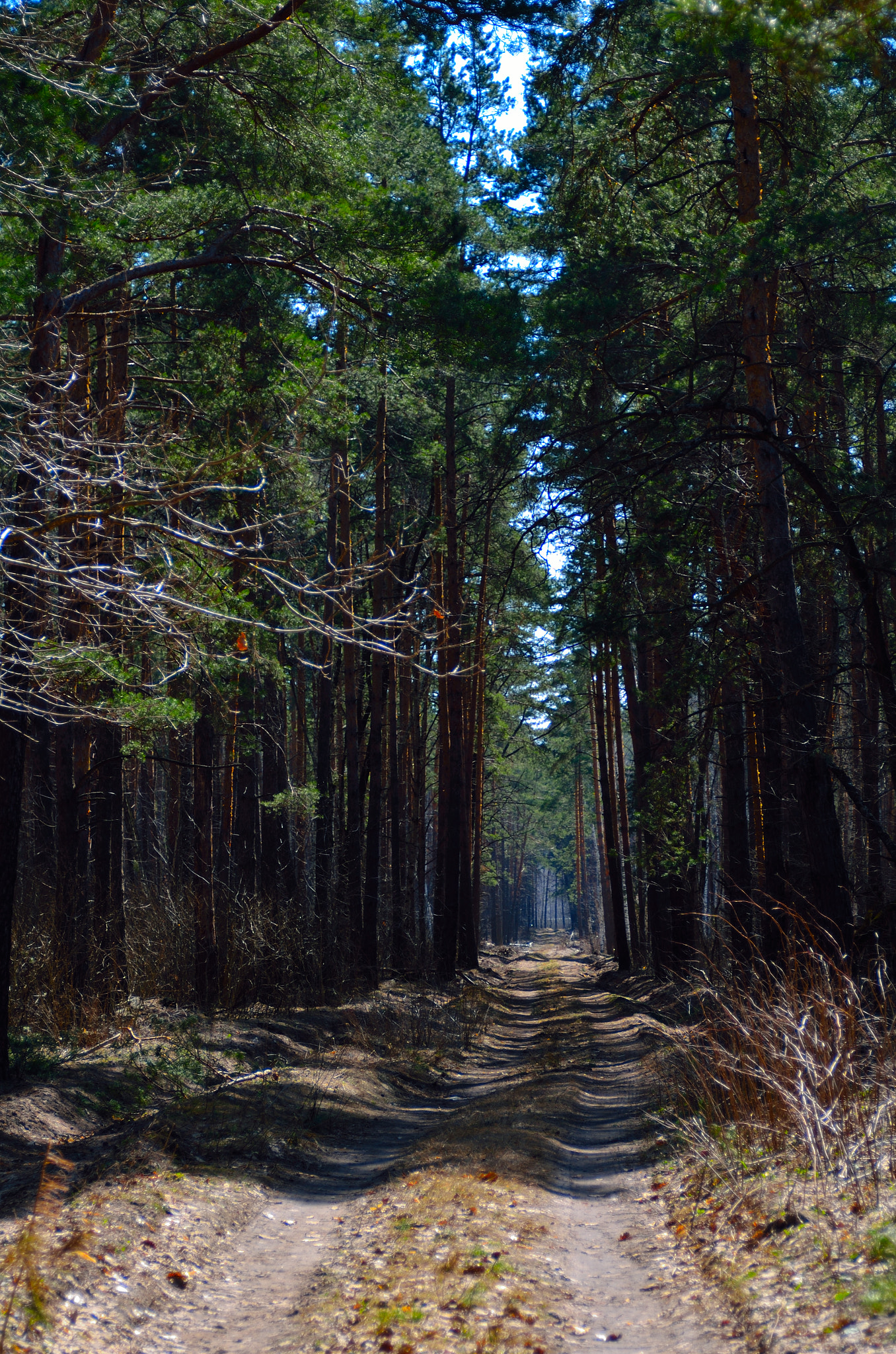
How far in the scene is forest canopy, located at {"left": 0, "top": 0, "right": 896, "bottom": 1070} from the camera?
6934 mm

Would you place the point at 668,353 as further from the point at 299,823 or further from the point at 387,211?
the point at 299,823

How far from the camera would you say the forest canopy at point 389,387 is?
6934 mm

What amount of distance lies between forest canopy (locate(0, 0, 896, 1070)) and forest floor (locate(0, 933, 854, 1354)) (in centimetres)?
165

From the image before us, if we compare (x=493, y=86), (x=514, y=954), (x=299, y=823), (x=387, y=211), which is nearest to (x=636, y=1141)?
(x=387, y=211)

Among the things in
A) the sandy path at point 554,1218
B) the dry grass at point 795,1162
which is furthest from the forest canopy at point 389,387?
the sandy path at point 554,1218

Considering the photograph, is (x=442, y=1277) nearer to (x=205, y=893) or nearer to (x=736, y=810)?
(x=205, y=893)

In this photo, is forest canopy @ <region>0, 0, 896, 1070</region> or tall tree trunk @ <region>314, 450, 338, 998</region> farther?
tall tree trunk @ <region>314, 450, 338, 998</region>

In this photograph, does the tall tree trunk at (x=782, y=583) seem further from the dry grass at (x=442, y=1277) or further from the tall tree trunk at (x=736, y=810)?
the dry grass at (x=442, y=1277)

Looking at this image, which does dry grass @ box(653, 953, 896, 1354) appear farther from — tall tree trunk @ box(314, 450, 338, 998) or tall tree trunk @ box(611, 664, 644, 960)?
tall tree trunk @ box(611, 664, 644, 960)

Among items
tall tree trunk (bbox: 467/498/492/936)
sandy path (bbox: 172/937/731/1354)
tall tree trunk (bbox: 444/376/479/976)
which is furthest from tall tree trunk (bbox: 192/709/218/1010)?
tall tree trunk (bbox: 467/498/492/936)

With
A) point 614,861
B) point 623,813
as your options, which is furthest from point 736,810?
point 623,813

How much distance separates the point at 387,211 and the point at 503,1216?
8.15m

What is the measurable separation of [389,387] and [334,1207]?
1043cm

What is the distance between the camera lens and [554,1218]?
5582 mm
